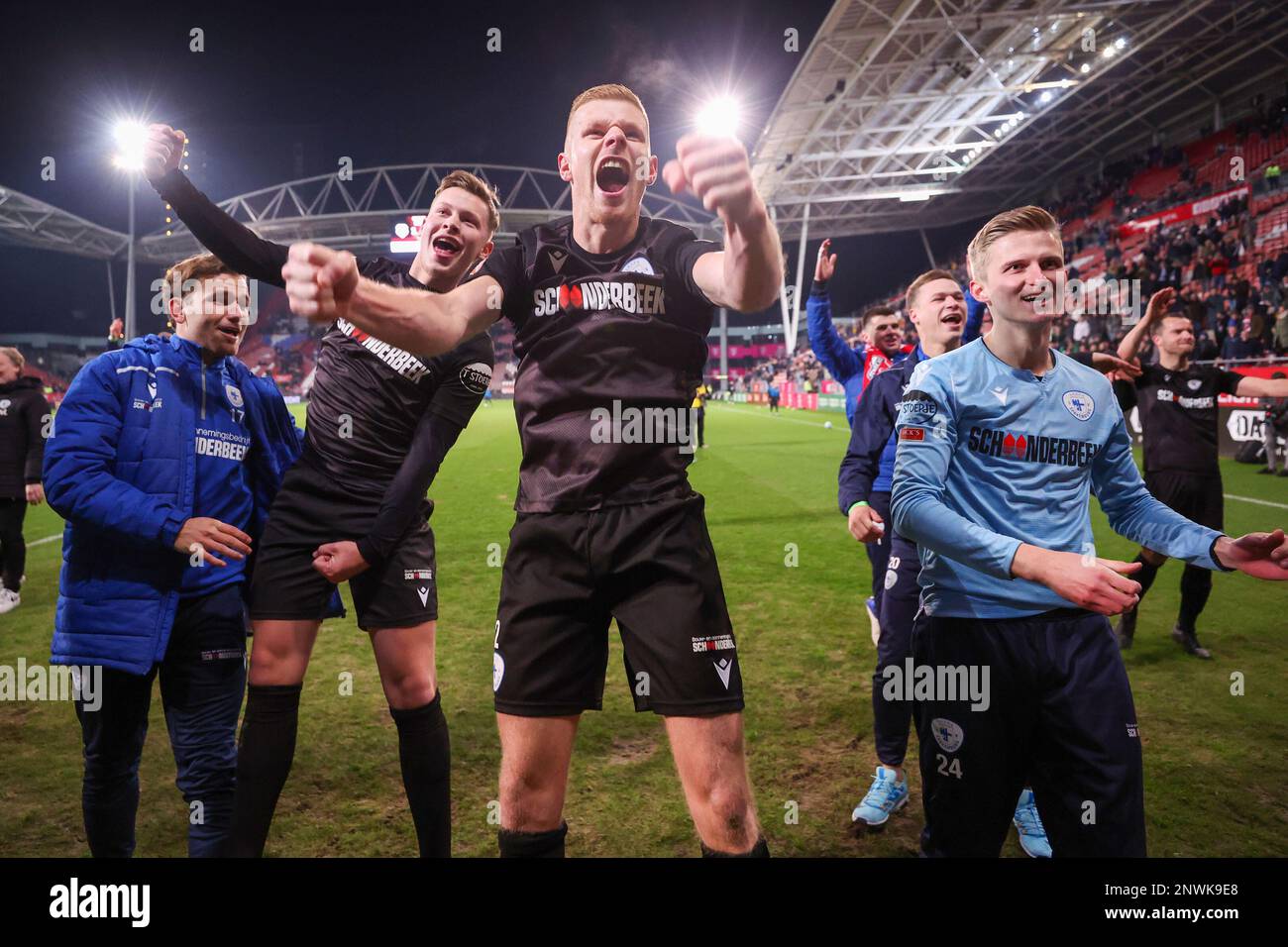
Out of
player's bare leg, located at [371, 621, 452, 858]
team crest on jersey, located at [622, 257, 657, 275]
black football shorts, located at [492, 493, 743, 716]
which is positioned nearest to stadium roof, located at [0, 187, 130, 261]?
player's bare leg, located at [371, 621, 452, 858]

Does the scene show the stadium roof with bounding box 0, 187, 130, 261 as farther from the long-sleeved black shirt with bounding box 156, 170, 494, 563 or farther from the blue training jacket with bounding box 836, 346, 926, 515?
the blue training jacket with bounding box 836, 346, 926, 515

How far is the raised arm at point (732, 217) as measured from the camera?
1643mm

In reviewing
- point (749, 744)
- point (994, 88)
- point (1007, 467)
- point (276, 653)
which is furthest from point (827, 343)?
point (994, 88)

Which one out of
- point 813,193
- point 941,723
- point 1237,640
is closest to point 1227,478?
point 1237,640

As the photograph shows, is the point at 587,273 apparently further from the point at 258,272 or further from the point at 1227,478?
the point at 1227,478

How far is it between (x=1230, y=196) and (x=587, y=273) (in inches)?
1140

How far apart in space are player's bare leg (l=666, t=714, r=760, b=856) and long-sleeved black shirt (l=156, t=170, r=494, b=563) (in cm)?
145

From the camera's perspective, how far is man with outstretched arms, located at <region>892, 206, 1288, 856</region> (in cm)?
205

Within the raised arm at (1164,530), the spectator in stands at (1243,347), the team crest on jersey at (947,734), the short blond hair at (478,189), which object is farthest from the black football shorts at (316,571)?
the spectator in stands at (1243,347)

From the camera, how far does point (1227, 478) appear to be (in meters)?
12.6

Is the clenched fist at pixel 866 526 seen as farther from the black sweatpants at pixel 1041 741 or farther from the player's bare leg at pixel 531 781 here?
the player's bare leg at pixel 531 781

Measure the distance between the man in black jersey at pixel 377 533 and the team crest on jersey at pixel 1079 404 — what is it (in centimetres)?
205

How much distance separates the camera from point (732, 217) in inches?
68.3
